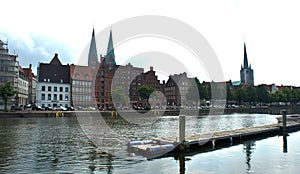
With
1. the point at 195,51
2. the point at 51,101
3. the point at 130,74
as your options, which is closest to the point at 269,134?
the point at 195,51

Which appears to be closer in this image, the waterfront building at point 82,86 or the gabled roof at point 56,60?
the waterfront building at point 82,86

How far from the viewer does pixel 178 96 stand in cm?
14675

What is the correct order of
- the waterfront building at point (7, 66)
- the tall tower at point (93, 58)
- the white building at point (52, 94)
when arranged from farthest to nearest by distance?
the tall tower at point (93, 58) < the white building at point (52, 94) < the waterfront building at point (7, 66)

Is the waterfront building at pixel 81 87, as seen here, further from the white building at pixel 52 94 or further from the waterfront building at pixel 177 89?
the waterfront building at pixel 177 89

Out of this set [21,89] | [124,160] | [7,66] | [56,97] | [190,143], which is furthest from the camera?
[56,97]

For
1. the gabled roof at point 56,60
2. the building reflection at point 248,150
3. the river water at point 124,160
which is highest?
the gabled roof at point 56,60

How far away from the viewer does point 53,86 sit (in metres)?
108

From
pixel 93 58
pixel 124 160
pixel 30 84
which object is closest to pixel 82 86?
pixel 93 58

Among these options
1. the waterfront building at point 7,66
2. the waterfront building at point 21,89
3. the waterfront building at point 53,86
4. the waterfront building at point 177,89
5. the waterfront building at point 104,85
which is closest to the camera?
the waterfront building at point 7,66

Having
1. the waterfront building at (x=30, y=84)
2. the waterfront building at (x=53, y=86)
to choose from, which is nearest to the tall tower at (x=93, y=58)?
the waterfront building at (x=53, y=86)

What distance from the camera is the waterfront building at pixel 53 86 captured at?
10419cm

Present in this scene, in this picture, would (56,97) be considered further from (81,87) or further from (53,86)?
(81,87)

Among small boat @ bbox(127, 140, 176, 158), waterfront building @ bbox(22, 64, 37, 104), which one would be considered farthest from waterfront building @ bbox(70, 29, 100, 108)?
small boat @ bbox(127, 140, 176, 158)

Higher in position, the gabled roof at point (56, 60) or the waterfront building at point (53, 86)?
the gabled roof at point (56, 60)
